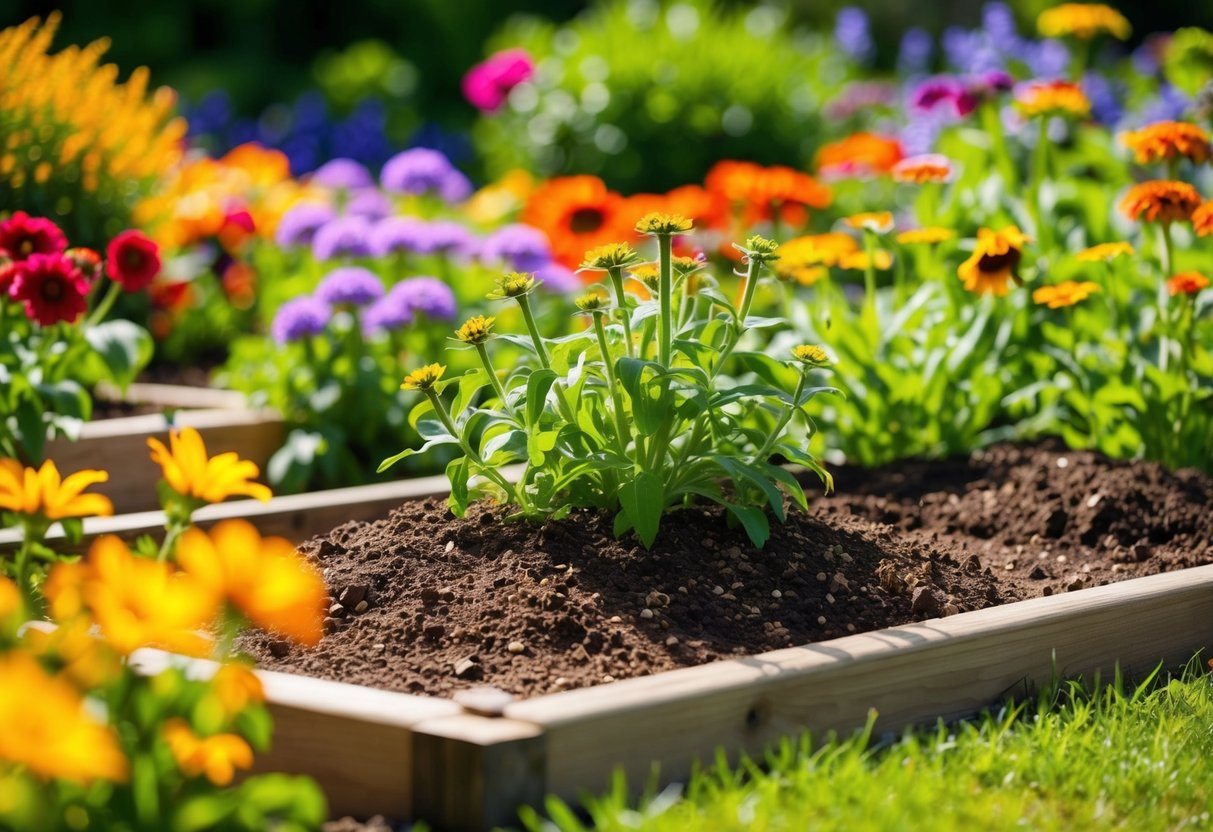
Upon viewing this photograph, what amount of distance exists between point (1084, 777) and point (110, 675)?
4.81 feet

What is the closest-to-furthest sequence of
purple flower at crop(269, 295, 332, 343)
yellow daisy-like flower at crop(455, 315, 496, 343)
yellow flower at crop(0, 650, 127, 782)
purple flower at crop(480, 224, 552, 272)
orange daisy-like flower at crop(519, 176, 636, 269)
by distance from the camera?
yellow flower at crop(0, 650, 127, 782), yellow daisy-like flower at crop(455, 315, 496, 343), purple flower at crop(269, 295, 332, 343), purple flower at crop(480, 224, 552, 272), orange daisy-like flower at crop(519, 176, 636, 269)

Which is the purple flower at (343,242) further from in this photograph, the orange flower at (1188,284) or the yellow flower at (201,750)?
the yellow flower at (201,750)

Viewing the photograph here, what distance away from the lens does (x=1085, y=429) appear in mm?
3902

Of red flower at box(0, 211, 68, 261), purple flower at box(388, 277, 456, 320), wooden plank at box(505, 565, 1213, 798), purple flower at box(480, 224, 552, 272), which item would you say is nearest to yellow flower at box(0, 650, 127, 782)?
wooden plank at box(505, 565, 1213, 798)

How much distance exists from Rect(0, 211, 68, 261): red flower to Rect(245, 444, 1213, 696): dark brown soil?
108 centimetres

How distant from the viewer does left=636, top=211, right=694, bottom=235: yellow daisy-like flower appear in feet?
8.21

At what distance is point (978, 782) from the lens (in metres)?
2.15

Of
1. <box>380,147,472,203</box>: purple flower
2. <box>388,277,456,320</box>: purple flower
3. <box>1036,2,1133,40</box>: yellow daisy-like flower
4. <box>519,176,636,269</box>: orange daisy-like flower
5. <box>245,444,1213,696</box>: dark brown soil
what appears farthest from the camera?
<box>380,147,472,203</box>: purple flower

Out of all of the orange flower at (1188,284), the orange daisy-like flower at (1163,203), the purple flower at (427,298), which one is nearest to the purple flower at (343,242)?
the purple flower at (427,298)

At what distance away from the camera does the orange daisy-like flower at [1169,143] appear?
3.61 meters

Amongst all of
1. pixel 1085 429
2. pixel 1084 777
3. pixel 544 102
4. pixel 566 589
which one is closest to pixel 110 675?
pixel 566 589

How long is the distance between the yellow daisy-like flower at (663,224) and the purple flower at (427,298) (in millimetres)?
1618

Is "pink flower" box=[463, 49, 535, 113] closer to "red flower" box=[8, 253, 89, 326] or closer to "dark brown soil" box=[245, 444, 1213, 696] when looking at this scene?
"red flower" box=[8, 253, 89, 326]

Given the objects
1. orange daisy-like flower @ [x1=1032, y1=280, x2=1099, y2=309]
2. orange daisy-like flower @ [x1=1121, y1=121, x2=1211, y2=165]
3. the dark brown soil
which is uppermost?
orange daisy-like flower @ [x1=1121, y1=121, x2=1211, y2=165]
